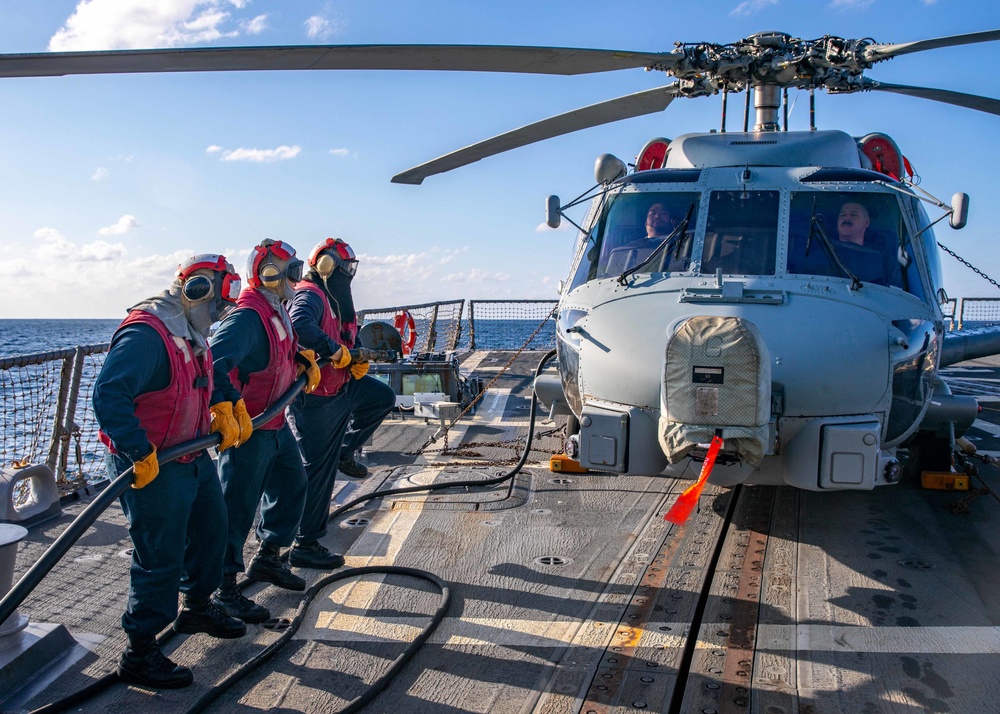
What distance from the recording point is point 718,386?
4.27 meters

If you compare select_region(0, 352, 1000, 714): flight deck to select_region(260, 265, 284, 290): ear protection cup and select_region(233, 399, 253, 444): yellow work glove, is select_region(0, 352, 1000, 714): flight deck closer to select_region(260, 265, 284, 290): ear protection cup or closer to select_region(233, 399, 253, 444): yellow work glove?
select_region(233, 399, 253, 444): yellow work glove

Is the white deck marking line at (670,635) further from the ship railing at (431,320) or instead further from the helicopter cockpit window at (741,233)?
the ship railing at (431,320)

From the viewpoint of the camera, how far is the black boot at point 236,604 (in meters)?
4.07

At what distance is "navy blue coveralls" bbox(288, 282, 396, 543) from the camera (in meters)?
4.86

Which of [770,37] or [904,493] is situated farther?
[770,37]

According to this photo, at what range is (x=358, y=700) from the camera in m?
3.24

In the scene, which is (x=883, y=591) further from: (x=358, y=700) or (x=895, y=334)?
(x=358, y=700)

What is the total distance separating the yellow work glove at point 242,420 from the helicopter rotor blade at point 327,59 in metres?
2.04

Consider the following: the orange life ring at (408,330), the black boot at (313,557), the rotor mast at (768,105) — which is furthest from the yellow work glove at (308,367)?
A: the orange life ring at (408,330)

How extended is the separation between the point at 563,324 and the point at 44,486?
3.52m

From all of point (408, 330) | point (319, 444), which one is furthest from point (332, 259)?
point (408, 330)

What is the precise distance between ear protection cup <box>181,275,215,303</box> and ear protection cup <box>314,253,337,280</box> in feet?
4.79

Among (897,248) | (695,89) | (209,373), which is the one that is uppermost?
(695,89)

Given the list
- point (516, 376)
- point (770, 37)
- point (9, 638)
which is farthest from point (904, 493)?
point (516, 376)
